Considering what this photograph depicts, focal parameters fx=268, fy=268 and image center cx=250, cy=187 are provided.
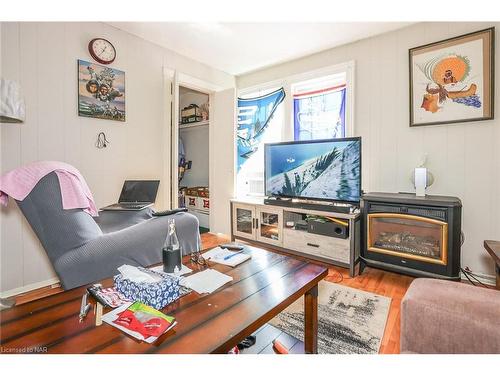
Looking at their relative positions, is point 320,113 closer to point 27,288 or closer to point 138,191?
point 138,191

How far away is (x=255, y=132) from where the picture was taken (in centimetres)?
370

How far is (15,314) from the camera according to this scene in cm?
94

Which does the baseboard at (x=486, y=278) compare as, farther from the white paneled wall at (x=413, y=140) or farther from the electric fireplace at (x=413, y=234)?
the electric fireplace at (x=413, y=234)

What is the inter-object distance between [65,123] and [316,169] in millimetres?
2375

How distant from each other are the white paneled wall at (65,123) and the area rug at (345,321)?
81.6 inches

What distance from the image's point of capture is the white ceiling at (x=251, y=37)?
103 inches

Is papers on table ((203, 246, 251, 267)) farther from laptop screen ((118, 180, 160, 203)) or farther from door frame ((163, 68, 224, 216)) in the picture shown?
door frame ((163, 68, 224, 216))

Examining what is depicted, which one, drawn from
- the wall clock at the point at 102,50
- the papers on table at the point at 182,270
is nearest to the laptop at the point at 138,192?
the wall clock at the point at 102,50

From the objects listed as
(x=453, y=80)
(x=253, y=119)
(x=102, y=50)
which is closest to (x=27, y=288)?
(x=102, y=50)

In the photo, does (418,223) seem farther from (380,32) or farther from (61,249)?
(61,249)

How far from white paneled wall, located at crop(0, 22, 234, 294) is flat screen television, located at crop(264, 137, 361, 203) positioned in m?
1.37
